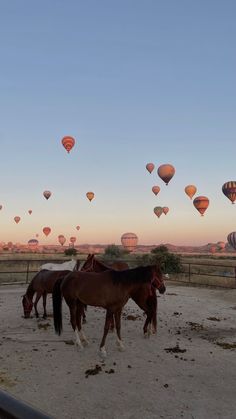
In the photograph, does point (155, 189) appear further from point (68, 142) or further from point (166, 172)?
point (68, 142)

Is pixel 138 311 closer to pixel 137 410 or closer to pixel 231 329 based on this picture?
pixel 231 329

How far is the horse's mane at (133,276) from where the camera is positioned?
7.99 metres

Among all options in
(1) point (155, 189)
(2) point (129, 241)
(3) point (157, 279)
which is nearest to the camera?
(3) point (157, 279)

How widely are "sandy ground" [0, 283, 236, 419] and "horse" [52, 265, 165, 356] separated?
0.57 m

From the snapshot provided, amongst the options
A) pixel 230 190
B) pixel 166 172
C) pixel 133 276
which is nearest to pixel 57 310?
pixel 133 276

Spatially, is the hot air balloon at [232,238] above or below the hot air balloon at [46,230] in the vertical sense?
below

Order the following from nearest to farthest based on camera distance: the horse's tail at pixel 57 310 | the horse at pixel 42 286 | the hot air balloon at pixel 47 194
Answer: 1. the horse's tail at pixel 57 310
2. the horse at pixel 42 286
3. the hot air balloon at pixel 47 194

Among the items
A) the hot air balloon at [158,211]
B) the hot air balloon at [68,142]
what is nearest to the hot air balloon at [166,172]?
the hot air balloon at [68,142]

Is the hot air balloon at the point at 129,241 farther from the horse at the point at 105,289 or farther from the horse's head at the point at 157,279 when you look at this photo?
the horse at the point at 105,289

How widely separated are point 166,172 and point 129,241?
35.4 meters

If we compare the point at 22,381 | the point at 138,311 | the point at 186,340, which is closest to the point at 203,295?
the point at 138,311

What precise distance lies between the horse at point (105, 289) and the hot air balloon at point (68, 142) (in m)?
36.3

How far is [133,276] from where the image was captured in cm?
804

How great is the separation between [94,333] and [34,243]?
11779 centimetres
